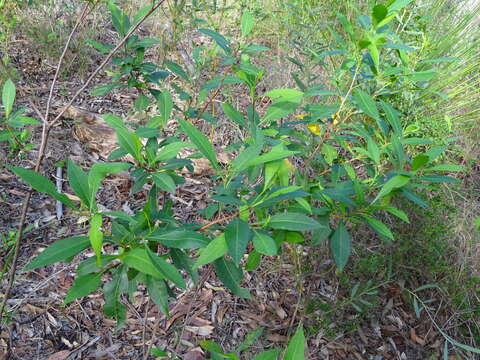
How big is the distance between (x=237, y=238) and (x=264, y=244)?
0.06 meters

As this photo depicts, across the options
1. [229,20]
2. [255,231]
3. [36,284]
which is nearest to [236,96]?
[229,20]

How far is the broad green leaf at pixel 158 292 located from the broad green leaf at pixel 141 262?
0.15 meters

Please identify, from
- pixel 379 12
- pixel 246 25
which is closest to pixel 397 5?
pixel 379 12

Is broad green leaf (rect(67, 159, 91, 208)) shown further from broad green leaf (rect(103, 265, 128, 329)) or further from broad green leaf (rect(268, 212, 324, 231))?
broad green leaf (rect(268, 212, 324, 231))

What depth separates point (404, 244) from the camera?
205 cm

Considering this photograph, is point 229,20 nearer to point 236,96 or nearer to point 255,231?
point 236,96

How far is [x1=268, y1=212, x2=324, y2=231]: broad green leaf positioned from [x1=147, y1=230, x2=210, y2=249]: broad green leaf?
0.15m

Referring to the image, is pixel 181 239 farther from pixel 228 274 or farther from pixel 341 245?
pixel 341 245

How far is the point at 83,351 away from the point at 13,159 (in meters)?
1.23

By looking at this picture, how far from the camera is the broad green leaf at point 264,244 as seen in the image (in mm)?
786

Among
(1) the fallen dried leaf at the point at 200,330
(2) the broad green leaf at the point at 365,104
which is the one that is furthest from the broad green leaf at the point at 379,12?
(1) the fallen dried leaf at the point at 200,330

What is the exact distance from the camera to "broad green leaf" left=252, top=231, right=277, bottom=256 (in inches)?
30.9

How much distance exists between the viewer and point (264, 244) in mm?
808

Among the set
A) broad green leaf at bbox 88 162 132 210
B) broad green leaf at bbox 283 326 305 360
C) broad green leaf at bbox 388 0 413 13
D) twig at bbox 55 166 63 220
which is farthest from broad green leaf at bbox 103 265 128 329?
twig at bbox 55 166 63 220
